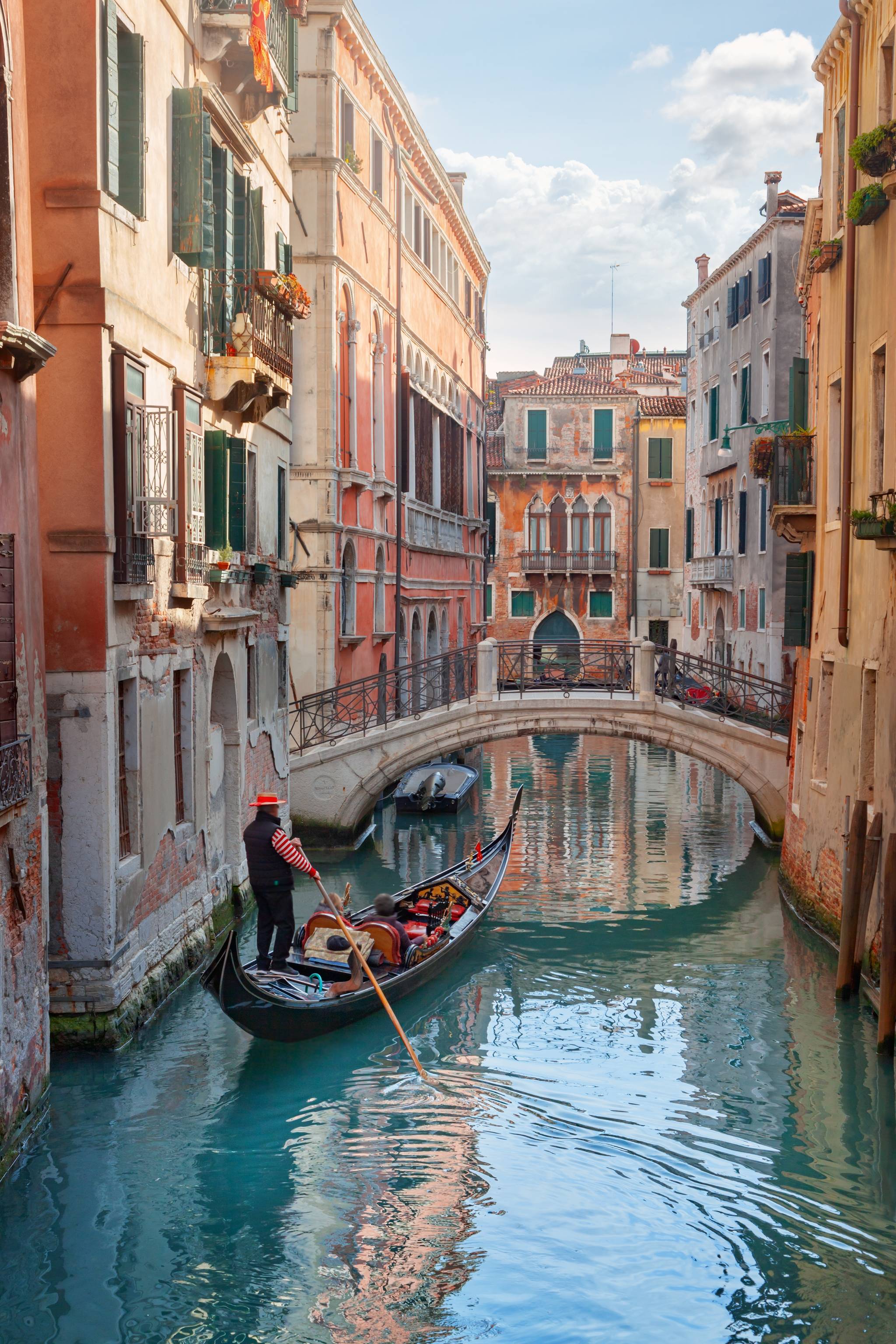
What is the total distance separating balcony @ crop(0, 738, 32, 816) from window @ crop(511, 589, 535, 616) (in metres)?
28.2

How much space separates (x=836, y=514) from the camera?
37.8ft

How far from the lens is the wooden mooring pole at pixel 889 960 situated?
26.5 ft

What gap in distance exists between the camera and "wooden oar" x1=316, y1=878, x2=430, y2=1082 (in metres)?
8.60

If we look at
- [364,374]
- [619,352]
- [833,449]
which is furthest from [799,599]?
[619,352]

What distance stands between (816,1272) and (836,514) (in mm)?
6849

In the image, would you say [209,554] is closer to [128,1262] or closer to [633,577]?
[128,1262]

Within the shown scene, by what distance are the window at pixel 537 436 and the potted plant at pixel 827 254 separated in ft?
73.6

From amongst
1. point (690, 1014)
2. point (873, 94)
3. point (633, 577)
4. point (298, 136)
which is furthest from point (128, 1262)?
point (633, 577)

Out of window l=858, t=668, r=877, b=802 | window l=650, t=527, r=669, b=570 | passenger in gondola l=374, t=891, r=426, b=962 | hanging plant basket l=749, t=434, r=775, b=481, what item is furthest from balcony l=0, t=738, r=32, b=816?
window l=650, t=527, r=669, b=570

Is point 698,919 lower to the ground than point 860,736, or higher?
lower

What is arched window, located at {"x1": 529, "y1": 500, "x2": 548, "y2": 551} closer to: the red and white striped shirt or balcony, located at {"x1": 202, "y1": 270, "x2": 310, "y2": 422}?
balcony, located at {"x1": 202, "y1": 270, "x2": 310, "y2": 422}

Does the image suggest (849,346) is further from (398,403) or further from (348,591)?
(398,403)

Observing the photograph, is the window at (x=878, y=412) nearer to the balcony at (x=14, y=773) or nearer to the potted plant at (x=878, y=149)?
the potted plant at (x=878, y=149)

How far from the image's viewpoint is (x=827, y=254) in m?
11.4
